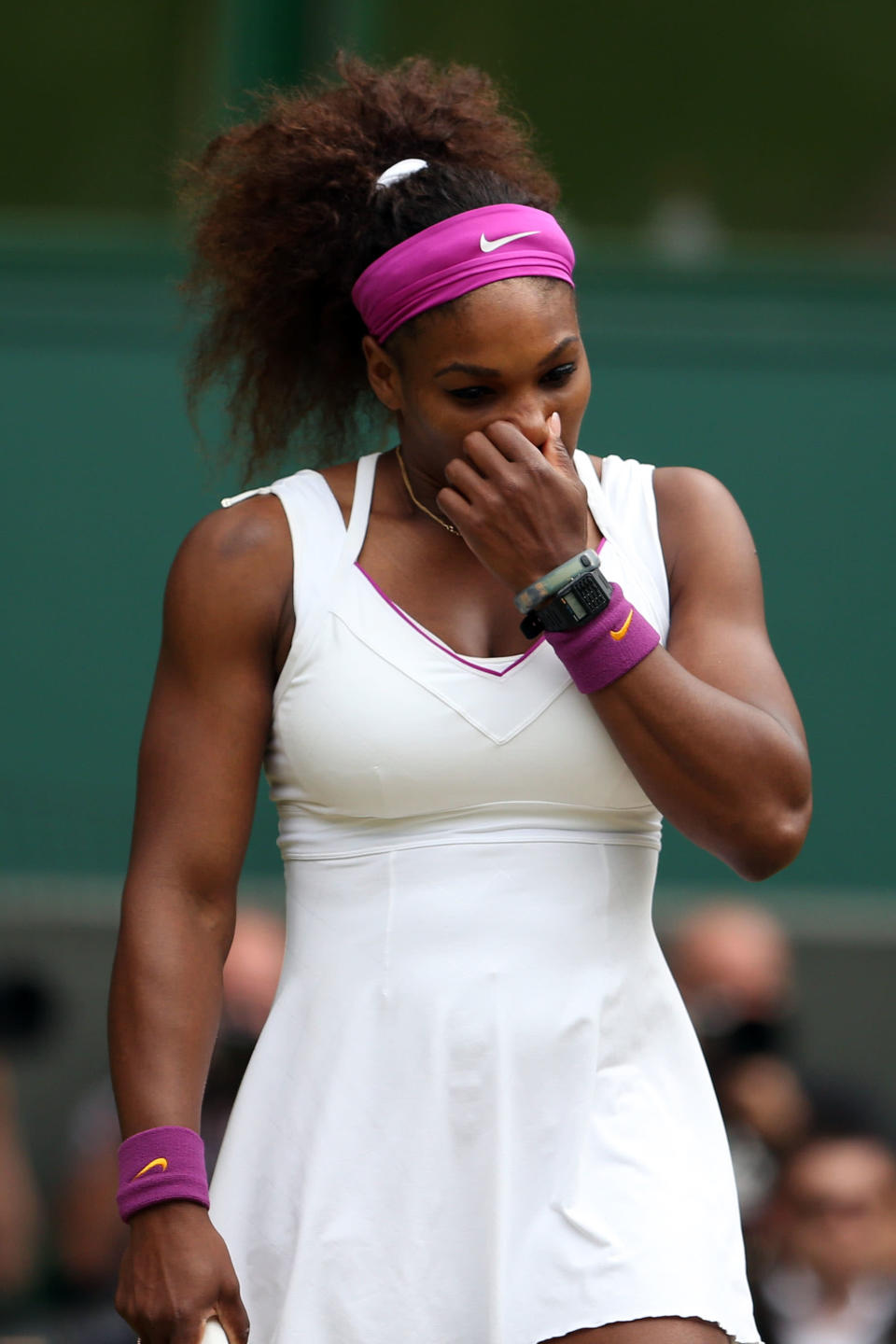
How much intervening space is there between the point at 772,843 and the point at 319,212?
1.04 metres

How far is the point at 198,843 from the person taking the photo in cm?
237

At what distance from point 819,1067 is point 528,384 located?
3578mm

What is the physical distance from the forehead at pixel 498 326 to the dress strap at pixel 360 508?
22 cm

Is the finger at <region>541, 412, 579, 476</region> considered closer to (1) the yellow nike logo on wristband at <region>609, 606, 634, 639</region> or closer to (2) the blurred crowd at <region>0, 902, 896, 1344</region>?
(1) the yellow nike logo on wristband at <region>609, 606, 634, 639</region>

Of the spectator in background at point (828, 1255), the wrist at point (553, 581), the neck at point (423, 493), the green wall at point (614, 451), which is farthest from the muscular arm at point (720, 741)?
the green wall at point (614, 451)

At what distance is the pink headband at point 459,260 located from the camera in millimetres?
2336

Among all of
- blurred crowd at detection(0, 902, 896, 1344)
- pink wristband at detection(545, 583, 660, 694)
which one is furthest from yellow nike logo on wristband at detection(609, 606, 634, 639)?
blurred crowd at detection(0, 902, 896, 1344)

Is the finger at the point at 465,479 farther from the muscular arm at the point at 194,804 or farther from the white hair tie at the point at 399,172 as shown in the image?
the white hair tie at the point at 399,172

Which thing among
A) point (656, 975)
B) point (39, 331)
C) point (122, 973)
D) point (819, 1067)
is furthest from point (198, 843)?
point (39, 331)

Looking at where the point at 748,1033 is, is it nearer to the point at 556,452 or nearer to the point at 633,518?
the point at 633,518

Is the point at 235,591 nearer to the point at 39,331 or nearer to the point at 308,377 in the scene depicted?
the point at 308,377

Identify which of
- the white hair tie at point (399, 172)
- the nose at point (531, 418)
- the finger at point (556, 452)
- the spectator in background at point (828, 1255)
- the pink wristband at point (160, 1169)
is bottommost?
the spectator in background at point (828, 1255)

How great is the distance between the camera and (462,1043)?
227 centimetres

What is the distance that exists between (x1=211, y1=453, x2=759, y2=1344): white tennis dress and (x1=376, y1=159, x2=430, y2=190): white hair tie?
1.77 ft
